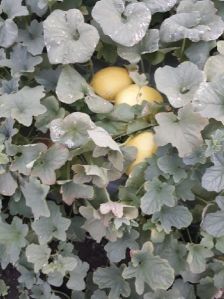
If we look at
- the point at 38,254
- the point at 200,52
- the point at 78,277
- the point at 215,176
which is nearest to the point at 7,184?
the point at 38,254

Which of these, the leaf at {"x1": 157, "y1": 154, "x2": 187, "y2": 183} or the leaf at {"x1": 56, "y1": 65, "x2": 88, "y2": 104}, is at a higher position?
the leaf at {"x1": 56, "y1": 65, "x2": 88, "y2": 104}

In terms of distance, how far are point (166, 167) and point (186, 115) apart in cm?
14

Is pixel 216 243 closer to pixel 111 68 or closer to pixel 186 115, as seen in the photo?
pixel 186 115

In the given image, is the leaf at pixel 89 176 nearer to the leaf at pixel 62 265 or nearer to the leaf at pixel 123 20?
the leaf at pixel 62 265

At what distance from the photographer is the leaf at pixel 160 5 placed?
1.54m

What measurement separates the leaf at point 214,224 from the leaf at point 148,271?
13 cm

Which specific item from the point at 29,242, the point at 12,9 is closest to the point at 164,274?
the point at 29,242

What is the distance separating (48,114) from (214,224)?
531 millimetres

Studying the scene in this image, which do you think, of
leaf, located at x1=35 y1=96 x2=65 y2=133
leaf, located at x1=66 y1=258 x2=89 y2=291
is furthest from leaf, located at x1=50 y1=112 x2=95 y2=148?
leaf, located at x1=66 y1=258 x2=89 y2=291

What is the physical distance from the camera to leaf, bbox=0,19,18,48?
1549 millimetres

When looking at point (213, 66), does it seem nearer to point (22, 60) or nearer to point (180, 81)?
point (180, 81)

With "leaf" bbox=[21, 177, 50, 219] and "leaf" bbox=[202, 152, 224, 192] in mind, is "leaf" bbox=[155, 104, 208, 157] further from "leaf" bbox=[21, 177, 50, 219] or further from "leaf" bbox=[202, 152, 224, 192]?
"leaf" bbox=[21, 177, 50, 219]

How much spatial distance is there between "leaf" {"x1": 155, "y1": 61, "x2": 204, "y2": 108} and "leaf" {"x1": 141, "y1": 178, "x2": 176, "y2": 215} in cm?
21

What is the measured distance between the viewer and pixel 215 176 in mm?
1318
